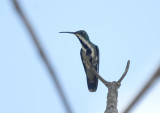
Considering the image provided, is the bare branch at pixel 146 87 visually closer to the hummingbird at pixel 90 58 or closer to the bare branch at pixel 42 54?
the bare branch at pixel 42 54

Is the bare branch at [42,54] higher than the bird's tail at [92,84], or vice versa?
the bare branch at [42,54]

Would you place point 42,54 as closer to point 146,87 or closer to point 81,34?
point 146,87

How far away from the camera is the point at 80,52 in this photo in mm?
7977

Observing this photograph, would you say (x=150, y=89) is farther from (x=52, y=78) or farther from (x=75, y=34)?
(x=75, y=34)

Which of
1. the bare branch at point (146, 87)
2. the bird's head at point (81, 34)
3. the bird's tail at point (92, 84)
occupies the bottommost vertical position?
the bird's tail at point (92, 84)

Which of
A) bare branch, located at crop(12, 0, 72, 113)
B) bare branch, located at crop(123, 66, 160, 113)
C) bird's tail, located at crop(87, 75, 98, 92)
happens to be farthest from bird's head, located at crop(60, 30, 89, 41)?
bare branch, located at crop(123, 66, 160, 113)

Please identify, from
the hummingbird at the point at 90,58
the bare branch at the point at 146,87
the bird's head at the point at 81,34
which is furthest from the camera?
the bird's head at the point at 81,34

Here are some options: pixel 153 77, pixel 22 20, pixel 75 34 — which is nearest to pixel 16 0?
pixel 22 20

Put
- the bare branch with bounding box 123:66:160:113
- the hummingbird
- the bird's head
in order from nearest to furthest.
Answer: the bare branch with bounding box 123:66:160:113 < the hummingbird < the bird's head

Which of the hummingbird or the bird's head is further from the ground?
the bird's head

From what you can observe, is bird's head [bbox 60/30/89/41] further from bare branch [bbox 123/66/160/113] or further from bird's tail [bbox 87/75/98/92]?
bare branch [bbox 123/66/160/113]

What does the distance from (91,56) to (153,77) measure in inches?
270

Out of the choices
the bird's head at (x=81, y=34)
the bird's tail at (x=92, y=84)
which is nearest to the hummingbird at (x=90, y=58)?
the bird's tail at (x=92, y=84)

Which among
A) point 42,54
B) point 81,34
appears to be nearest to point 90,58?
point 81,34
